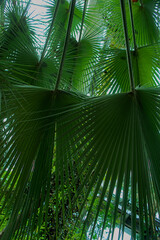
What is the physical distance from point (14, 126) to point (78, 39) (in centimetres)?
122

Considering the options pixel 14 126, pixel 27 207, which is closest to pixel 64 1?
pixel 14 126

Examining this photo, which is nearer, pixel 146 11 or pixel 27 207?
pixel 27 207

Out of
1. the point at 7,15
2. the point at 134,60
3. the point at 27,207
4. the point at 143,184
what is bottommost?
the point at 27,207

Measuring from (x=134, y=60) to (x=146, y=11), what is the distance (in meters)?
0.44

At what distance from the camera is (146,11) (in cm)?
153

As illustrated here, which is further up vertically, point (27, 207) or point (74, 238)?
point (74, 238)

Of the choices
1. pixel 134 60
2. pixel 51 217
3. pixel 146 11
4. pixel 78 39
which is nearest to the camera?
pixel 134 60

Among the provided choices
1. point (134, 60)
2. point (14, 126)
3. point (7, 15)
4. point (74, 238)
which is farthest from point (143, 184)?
point (74, 238)

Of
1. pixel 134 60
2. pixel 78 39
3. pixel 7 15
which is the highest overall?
pixel 78 39

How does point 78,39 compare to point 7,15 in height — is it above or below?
above

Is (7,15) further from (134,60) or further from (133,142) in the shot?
(133,142)

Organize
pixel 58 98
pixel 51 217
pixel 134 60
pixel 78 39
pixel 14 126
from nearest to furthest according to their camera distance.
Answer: pixel 14 126 < pixel 58 98 < pixel 134 60 < pixel 78 39 < pixel 51 217

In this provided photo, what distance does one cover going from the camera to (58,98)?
0.99 meters

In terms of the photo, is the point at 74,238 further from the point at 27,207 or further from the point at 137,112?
the point at 137,112
